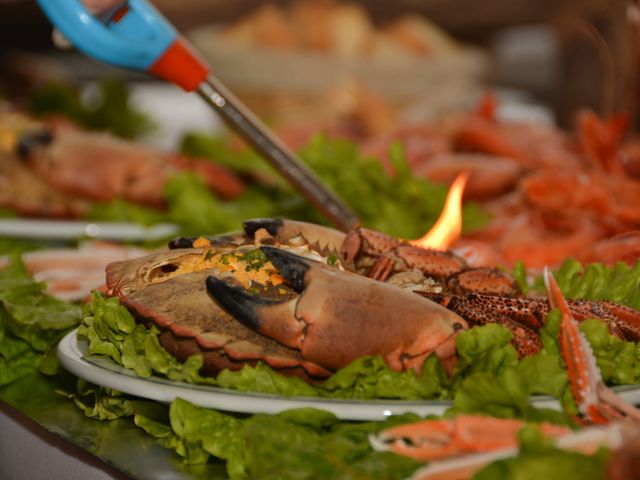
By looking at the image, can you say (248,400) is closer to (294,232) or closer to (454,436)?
(454,436)

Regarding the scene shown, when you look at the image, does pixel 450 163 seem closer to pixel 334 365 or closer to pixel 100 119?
pixel 334 365

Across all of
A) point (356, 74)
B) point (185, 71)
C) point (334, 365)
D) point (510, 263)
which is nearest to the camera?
point (334, 365)

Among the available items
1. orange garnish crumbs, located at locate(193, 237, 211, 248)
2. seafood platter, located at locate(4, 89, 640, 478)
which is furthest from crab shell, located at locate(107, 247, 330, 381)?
orange garnish crumbs, located at locate(193, 237, 211, 248)

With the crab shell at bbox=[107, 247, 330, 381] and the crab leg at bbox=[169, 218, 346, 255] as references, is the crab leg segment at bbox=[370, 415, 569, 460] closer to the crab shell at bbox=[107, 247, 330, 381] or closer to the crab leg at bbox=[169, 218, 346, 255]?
the crab shell at bbox=[107, 247, 330, 381]

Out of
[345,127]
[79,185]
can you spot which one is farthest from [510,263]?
[345,127]

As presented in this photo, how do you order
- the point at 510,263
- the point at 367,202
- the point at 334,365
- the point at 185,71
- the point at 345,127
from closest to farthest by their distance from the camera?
the point at 334,365 → the point at 185,71 → the point at 510,263 → the point at 367,202 → the point at 345,127

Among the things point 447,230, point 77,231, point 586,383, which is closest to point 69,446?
point 586,383

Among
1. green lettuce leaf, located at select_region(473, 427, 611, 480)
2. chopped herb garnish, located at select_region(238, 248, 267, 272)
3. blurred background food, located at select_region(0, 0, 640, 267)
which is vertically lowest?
blurred background food, located at select_region(0, 0, 640, 267)
